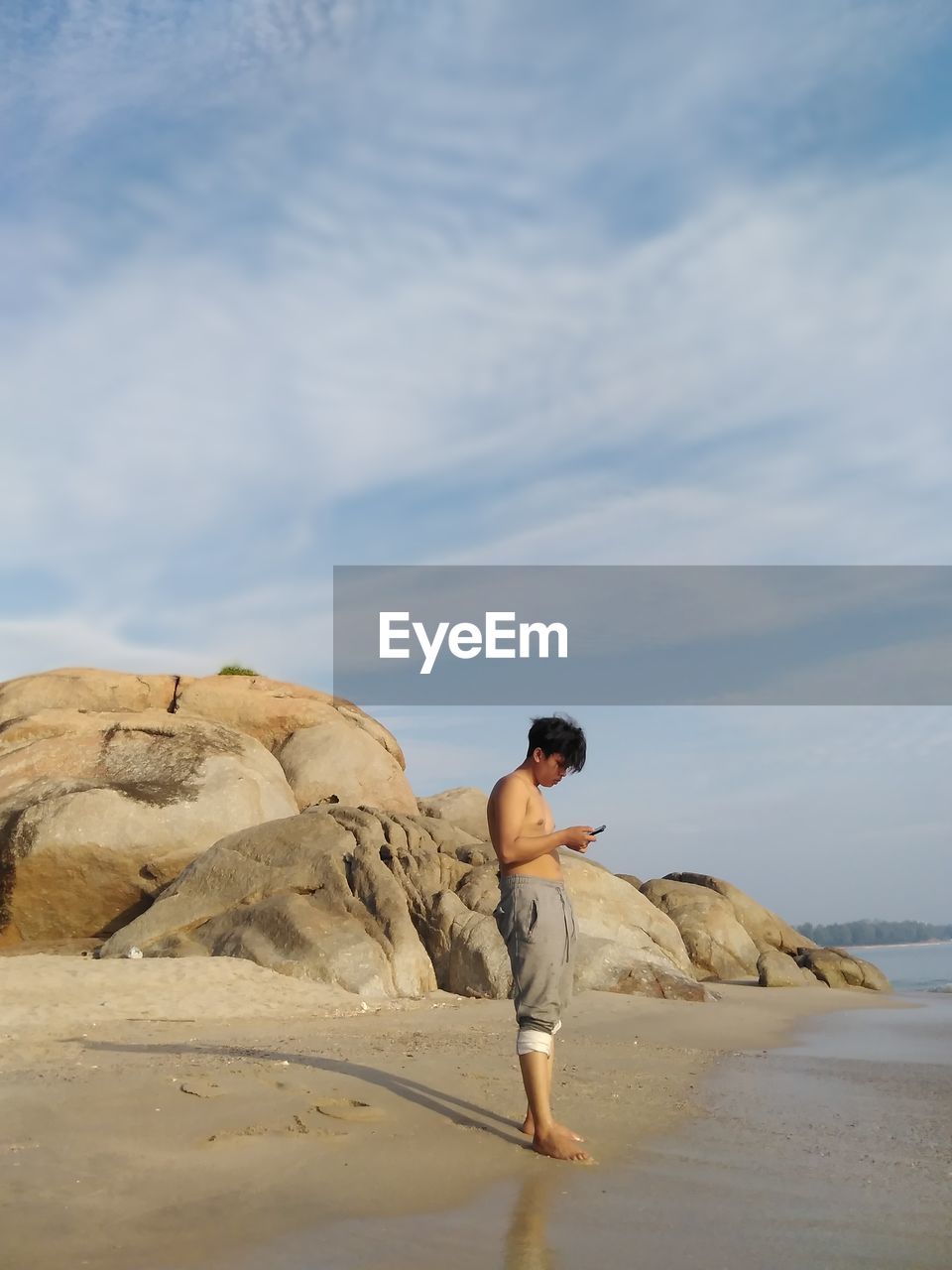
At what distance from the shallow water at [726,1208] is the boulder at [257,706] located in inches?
605

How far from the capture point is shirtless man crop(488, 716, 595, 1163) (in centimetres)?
494

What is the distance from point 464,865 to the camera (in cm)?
1373

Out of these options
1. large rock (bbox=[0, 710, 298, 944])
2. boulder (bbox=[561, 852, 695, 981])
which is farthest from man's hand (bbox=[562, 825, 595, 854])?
large rock (bbox=[0, 710, 298, 944])

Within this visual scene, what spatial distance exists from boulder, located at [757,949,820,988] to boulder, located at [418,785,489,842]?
5.18 metres

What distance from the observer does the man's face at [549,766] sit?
5285 mm

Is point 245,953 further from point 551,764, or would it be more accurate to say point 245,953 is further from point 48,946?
point 551,764

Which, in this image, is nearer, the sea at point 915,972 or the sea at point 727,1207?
the sea at point 727,1207

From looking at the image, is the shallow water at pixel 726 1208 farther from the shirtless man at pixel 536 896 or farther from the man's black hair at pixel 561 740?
the man's black hair at pixel 561 740

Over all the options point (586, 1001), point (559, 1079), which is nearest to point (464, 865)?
point (586, 1001)

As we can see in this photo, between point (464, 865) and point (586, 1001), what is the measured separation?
2977 millimetres

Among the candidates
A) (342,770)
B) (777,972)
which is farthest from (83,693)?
(777,972)

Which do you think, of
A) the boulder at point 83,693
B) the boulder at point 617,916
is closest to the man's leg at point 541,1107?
the boulder at point 617,916

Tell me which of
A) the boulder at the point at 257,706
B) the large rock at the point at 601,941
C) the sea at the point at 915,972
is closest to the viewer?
the large rock at the point at 601,941

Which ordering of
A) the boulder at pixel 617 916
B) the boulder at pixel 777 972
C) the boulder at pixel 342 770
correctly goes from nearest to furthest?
the boulder at pixel 617 916
the boulder at pixel 777 972
the boulder at pixel 342 770
